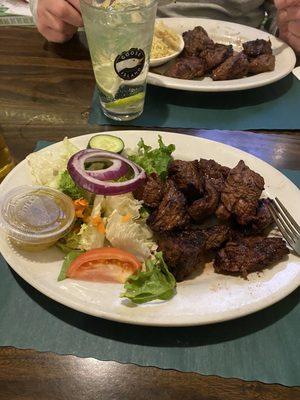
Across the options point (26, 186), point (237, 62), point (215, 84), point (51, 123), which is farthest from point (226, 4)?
point (26, 186)

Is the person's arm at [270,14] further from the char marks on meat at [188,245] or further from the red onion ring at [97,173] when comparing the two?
the char marks on meat at [188,245]

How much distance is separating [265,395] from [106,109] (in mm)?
1868

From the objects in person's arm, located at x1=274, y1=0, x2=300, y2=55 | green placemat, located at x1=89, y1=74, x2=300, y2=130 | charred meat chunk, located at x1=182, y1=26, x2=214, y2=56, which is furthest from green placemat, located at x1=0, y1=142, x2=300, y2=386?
person's arm, located at x1=274, y1=0, x2=300, y2=55

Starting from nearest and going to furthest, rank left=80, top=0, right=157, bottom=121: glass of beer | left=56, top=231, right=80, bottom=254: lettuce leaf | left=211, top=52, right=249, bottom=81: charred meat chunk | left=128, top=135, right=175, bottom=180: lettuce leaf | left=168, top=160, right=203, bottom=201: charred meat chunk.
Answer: left=56, top=231, right=80, bottom=254: lettuce leaf, left=168, top=160, right=203, bottom=201: charred meat chunk, left=128, top=135, right=175, bottom=180: lettuce leaf, left=80, top=0, right=157, bottom=121: glass of beer, left=211, top=52, right=249, bottom=81: charred meat chunk

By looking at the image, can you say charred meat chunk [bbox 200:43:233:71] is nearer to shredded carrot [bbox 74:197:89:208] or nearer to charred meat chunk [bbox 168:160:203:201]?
charred meat chunk [bbox 168:160:203:201]

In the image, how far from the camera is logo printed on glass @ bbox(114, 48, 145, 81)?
230 centimetres

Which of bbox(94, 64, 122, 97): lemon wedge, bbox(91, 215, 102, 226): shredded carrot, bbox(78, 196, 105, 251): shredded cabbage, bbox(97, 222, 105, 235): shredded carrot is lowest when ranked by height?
bbox(78, 196, 105, 251): shredded cabbage

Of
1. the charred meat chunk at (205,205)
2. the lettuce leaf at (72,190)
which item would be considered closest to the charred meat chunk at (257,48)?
the charred meat chunk at (205,205)

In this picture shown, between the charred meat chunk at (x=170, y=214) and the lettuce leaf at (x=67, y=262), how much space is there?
1.22ft

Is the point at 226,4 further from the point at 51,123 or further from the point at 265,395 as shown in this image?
the point at 265,395

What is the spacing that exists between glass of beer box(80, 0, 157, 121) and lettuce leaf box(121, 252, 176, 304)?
125cm

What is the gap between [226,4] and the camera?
3.68 meters

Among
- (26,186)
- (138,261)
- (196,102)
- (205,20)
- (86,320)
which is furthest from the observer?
(205,20)

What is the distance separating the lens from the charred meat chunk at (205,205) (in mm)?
1884
